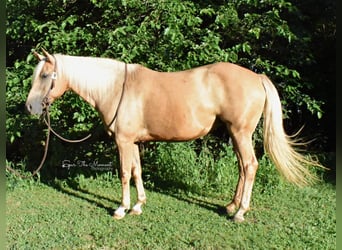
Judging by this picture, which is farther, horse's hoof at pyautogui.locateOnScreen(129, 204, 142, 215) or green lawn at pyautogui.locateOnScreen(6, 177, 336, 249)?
horse's hoof at pyautogui.locateOnScreen(129, 204, 142, 215)

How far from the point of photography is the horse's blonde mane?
4.25 meters

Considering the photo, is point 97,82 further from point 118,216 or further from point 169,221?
point 169,221

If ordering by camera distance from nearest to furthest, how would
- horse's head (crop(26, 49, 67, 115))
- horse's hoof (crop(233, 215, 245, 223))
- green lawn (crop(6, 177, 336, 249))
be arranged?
green lawn (crop(6, 177, 336, 249))
horse's head (crop(26, 49, 67, 115))
horse's hoof (crop(233, 215, 245, 223))

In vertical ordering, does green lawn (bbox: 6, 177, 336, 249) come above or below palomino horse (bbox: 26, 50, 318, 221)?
below

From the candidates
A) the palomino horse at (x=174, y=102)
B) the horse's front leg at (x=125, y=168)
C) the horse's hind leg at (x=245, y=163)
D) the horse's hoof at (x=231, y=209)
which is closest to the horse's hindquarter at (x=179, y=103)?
the palomino horse at (x=174, y=102)

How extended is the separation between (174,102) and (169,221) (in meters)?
1.27

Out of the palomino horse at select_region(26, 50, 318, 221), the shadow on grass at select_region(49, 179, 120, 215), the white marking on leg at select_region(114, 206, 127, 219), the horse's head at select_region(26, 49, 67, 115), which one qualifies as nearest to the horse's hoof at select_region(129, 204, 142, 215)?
the white marking on leg at select_region(114, 206, 127, 219)

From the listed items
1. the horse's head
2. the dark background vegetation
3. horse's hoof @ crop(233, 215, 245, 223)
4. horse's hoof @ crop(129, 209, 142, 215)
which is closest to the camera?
the horse's head

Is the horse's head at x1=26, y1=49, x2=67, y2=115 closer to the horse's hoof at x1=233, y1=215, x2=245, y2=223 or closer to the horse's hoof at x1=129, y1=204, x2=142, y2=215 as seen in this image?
the horse's hoof at x1=129, y1=204, x2=142, y2=215

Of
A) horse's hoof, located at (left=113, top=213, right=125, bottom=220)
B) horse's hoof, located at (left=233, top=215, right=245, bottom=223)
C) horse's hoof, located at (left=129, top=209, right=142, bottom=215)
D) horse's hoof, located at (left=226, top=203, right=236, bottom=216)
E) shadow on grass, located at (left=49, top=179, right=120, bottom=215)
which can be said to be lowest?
shadow on grass, located at (left=49, top=179, right=120, bottom=215)

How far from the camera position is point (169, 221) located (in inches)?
171

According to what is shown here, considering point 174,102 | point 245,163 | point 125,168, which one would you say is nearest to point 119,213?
point 125,168

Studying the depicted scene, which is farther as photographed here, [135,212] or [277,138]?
[135,212]

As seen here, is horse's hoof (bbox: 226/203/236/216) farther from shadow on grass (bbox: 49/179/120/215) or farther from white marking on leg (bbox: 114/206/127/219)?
shadow on grass (bbox: 49/179/120/215)
